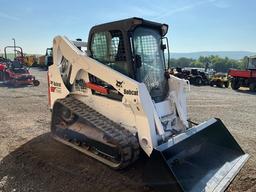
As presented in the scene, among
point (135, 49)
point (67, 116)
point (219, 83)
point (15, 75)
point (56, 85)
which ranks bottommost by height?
point (219, 83)

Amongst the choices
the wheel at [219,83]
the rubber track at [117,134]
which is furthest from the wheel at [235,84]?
the rubber track at [117,134]

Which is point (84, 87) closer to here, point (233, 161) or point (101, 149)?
point (101, 149)

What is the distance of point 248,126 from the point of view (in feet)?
28.1

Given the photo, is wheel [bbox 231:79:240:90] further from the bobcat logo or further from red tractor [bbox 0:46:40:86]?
the bobcat logo

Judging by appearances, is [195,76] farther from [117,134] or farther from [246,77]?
[117,134]

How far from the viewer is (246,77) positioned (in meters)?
21.9

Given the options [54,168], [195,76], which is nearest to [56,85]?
[54,168]

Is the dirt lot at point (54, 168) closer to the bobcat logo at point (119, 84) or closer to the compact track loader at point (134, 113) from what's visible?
the compact track loader at point (134, 113)

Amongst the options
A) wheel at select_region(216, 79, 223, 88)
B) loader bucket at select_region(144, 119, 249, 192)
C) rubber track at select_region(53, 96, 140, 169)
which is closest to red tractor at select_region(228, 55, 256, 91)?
wheel at select_region(216, 79, 223, 88)

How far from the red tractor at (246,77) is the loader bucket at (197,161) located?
1720 centimetres

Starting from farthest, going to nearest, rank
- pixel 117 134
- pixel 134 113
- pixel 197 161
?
pixel 197 161 < pixel 134 113 < pixel 117 134

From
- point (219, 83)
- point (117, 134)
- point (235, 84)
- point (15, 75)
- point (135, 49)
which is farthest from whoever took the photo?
point (219, 83)

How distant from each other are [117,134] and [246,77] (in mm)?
19848

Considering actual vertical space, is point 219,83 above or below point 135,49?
below
